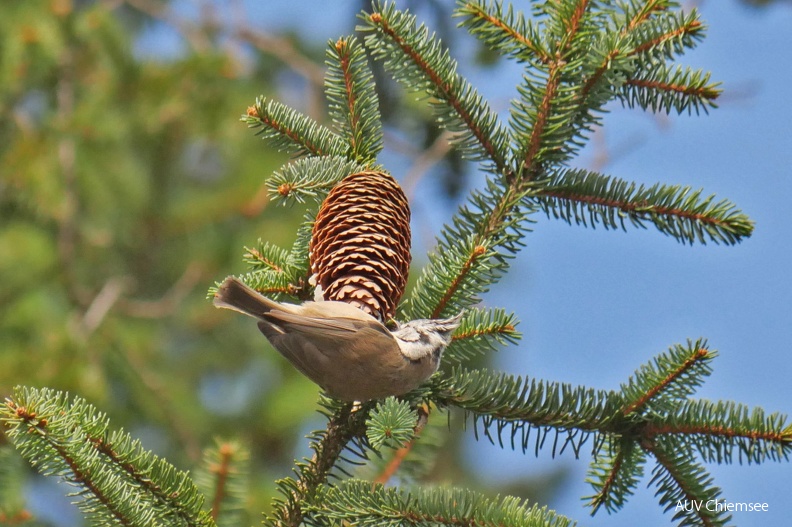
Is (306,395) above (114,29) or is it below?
below

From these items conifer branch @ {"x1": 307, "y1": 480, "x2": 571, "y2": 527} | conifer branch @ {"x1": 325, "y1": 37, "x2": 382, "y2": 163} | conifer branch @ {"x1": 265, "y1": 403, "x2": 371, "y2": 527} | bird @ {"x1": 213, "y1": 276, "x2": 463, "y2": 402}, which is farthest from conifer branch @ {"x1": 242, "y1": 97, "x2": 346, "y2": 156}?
conifer branch @ {"x1": 307, "y1": 480, "x2": 571, "y2": 527}

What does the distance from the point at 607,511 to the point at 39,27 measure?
485 centimetres

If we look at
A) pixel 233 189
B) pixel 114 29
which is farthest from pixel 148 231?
pixel 114 29

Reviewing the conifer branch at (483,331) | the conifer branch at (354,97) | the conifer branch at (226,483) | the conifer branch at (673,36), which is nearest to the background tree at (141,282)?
the conifer branch at (226,483)

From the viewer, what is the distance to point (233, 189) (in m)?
7.39

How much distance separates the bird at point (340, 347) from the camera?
143 cm

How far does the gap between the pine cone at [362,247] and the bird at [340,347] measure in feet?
0.34

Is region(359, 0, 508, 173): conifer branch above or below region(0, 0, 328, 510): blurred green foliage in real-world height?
below

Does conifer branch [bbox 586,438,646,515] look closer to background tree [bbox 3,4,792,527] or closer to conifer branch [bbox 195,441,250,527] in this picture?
conifer branch [bbox 195,441,250,527]

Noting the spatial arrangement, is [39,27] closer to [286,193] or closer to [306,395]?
[306,395]

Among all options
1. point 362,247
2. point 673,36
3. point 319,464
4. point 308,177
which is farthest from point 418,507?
point 673,36

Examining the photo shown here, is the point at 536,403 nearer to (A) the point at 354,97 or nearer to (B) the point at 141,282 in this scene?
(A) the point at 354,97

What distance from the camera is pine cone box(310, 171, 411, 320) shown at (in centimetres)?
158

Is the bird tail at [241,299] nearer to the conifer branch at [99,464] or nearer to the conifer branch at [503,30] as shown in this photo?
the conifer branch at [99,464]
